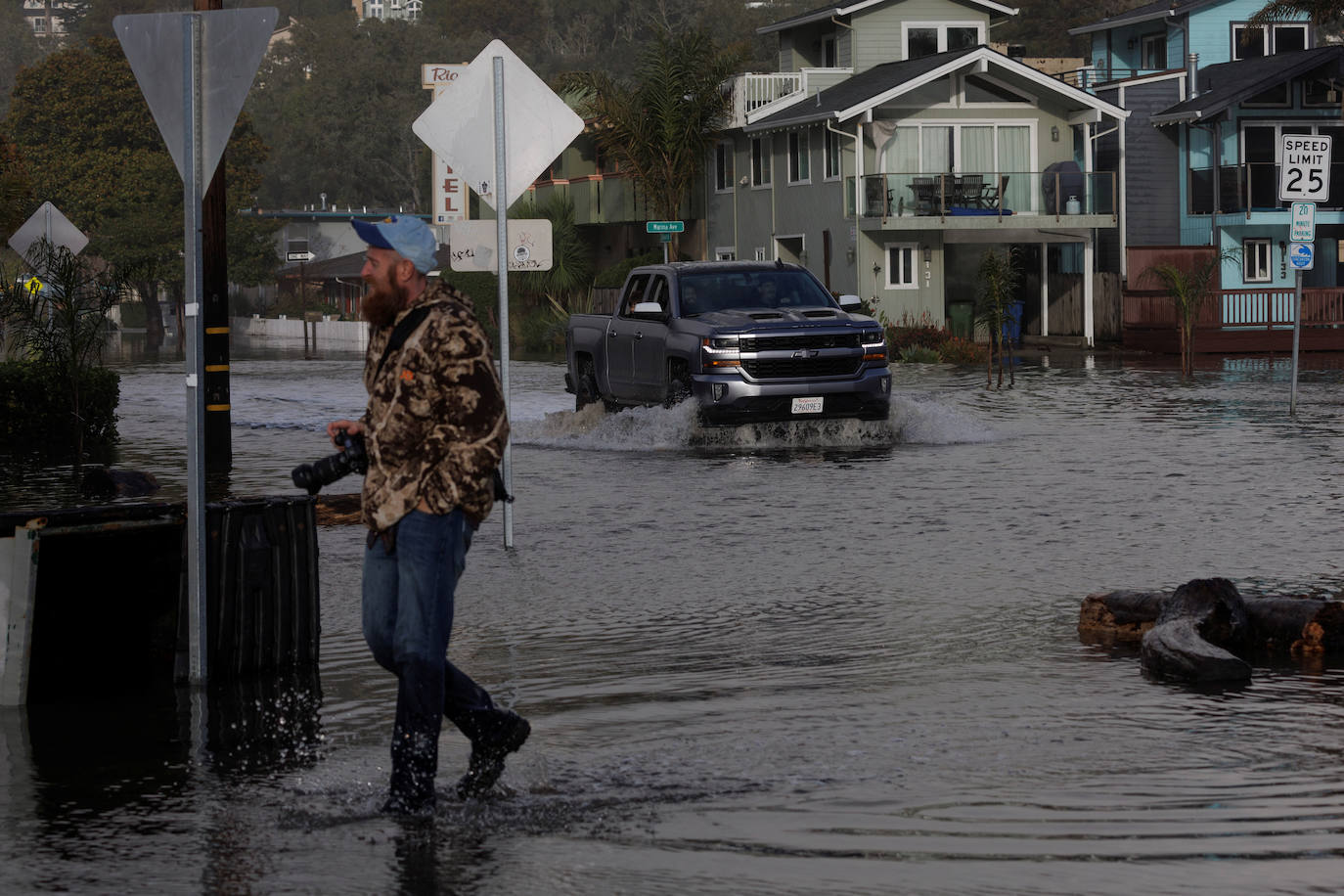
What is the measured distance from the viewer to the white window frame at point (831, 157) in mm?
49906

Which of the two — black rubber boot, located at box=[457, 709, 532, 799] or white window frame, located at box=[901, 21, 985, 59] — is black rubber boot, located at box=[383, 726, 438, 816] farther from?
white window frame, located at box=[901, 21, 985, 59]

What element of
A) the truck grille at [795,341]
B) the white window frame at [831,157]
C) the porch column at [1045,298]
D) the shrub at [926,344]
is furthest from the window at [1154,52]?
the truck grille at [795,341]

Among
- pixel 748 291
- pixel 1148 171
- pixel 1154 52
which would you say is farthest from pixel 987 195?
pixel 748 291

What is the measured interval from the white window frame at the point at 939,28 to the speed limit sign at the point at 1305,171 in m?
31.0

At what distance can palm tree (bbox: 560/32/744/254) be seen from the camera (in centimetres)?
5366

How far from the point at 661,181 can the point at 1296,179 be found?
33.5 meters

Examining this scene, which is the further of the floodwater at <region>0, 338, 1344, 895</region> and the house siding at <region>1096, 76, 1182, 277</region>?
the house siding at <region>1096, 76, 1182, 277</region>

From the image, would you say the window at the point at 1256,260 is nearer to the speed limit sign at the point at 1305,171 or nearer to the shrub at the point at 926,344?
the shrub at the point at 926,344

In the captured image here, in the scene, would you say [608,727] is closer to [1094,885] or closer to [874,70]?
[1094,885]

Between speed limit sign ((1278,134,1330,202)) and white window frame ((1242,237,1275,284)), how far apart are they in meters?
29.3

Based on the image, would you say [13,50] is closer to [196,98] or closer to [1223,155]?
[1223,155]

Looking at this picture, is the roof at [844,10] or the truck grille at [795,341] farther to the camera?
the roof at [844,10]

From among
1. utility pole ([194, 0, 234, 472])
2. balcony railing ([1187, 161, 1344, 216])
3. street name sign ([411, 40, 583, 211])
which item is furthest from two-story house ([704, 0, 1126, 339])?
street name sign ([411, 40, 583, 211])

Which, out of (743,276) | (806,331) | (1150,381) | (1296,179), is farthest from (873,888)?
(1150,381)
